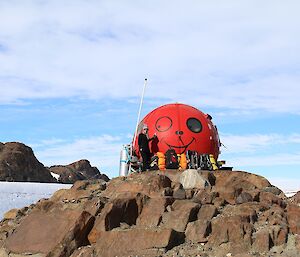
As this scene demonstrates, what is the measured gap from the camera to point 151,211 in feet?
36.2

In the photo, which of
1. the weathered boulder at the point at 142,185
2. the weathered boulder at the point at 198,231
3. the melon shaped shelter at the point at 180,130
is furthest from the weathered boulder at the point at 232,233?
the melon shaped shelter at the point at 180,130

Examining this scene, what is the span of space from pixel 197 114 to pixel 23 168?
30985mm

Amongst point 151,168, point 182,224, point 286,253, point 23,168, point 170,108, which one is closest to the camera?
point 286,253

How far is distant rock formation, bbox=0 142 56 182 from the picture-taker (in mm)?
42438

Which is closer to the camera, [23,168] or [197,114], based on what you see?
[197,114]

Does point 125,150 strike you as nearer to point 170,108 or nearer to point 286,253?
point 170,108

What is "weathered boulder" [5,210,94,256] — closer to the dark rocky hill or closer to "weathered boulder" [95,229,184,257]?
"weathered boulder" [95,229,184,257]

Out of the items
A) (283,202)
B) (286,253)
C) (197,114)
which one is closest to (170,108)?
(197,114)

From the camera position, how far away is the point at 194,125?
16.2 m

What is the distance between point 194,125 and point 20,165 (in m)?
30.8

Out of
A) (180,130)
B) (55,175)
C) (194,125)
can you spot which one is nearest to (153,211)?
(180,130)

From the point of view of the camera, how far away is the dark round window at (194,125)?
1612cm

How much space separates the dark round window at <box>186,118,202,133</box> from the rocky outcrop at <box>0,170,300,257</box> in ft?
9.87

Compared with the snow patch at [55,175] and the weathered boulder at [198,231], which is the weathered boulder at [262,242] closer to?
the weathered boulder at [198,231]
